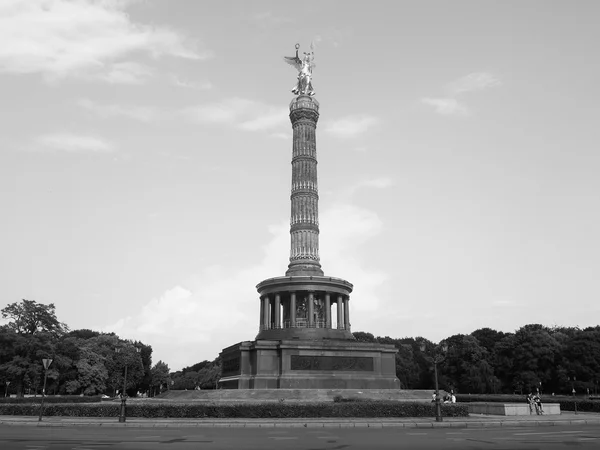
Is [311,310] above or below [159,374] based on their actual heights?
above

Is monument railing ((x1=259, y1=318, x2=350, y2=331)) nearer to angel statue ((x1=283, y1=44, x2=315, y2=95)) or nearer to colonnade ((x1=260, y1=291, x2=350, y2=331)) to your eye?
colonnade ((x1=260, y1=291, x2=350, y2=331))

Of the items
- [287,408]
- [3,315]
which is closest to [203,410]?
[287,408]

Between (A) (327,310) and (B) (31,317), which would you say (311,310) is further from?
(B) (31,317)

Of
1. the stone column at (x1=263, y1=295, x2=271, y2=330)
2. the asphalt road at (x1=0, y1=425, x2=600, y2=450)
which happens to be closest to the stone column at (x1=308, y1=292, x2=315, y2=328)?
the stone column at (x1=263, y1=295, x2=271, y2=330)

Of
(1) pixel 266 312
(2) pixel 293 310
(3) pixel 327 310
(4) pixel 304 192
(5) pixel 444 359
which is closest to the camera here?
(2) pixel 293 310

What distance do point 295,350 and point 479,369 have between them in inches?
1478

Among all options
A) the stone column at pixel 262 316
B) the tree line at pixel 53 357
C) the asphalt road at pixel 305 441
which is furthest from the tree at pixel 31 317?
the asphalt road at pixel 305 441

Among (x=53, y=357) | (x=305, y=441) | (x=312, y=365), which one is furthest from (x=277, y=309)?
(x=305, y=441)

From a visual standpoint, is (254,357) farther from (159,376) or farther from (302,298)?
(159,376)

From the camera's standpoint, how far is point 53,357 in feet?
191

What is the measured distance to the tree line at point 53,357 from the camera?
184 ft

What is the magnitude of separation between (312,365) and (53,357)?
102 feet

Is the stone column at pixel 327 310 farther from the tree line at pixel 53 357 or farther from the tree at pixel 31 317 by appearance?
the tree at pixel 31 317

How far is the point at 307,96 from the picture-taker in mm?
56469
